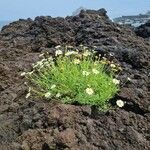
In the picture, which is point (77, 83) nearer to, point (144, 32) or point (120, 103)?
point (120, 103)

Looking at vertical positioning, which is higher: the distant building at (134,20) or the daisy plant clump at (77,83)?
the daisy plant clump at (77,83)

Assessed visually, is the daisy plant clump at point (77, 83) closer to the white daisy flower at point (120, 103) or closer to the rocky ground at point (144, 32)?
the white daisy flower at point (120, 103)

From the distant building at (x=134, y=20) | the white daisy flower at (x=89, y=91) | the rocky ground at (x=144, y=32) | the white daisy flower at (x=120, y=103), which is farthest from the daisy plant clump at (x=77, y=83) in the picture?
the distant building at (x=134, y=20)

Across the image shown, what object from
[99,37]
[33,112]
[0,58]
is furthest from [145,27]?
[33,112]

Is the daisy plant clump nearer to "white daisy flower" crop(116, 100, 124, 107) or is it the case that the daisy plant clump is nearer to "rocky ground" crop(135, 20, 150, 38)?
"white daisy flower" crop(116, 100, 124, 107)

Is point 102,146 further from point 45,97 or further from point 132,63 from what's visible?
point 132,63

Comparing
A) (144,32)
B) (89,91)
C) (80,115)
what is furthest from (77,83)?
(144,32)

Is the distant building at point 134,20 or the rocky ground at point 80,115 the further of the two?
the distant building at point 134,20

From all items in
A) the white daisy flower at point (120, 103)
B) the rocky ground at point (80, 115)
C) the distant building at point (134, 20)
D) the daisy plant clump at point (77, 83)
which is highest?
the daisy plant clump at point (77, 83)
